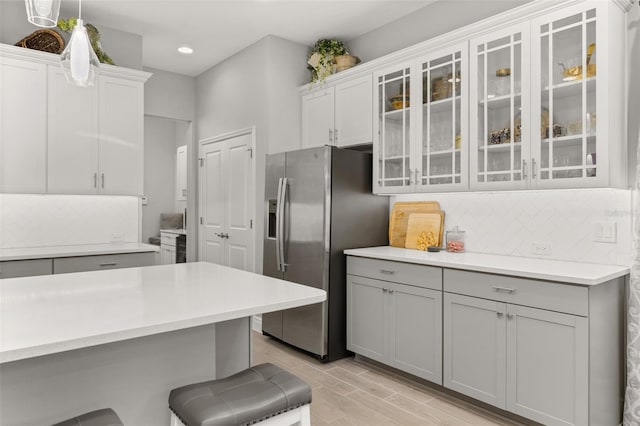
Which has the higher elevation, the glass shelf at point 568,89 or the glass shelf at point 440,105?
the glass shelf at point 440,105

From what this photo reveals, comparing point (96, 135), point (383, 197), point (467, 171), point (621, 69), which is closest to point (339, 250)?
point (383, 197)

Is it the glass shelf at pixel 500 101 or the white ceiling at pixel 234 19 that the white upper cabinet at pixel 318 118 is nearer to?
the white ceiling at pixel 234 19

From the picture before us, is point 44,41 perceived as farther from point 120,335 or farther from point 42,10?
point 120,335

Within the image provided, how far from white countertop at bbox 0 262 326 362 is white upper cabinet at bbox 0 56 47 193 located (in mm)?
1843

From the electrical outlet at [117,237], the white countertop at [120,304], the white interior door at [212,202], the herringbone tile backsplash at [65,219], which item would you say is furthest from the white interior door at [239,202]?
the white countertop at [120,304]

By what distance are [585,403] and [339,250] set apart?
1912 millimetres

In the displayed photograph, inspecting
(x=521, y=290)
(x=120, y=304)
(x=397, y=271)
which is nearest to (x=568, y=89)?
(x=521, y=290)

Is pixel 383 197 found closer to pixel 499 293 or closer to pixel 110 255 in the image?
pixel 499 293

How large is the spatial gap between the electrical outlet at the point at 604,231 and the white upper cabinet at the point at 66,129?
3.81 metres

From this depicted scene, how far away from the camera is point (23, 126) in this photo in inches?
137

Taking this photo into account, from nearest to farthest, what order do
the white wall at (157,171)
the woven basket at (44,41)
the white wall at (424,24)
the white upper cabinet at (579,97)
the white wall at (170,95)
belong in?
the white upper cabinet at (579,97) < the white wall at (424,24) < the woven basket at (44,41) < the white wall at (170,95) < the white wall at (157,171)

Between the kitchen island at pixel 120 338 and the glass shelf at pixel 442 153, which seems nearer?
the kitchen island at pixel 120 338

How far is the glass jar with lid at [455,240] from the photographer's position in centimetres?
326

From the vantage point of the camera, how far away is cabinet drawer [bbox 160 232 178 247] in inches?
243
